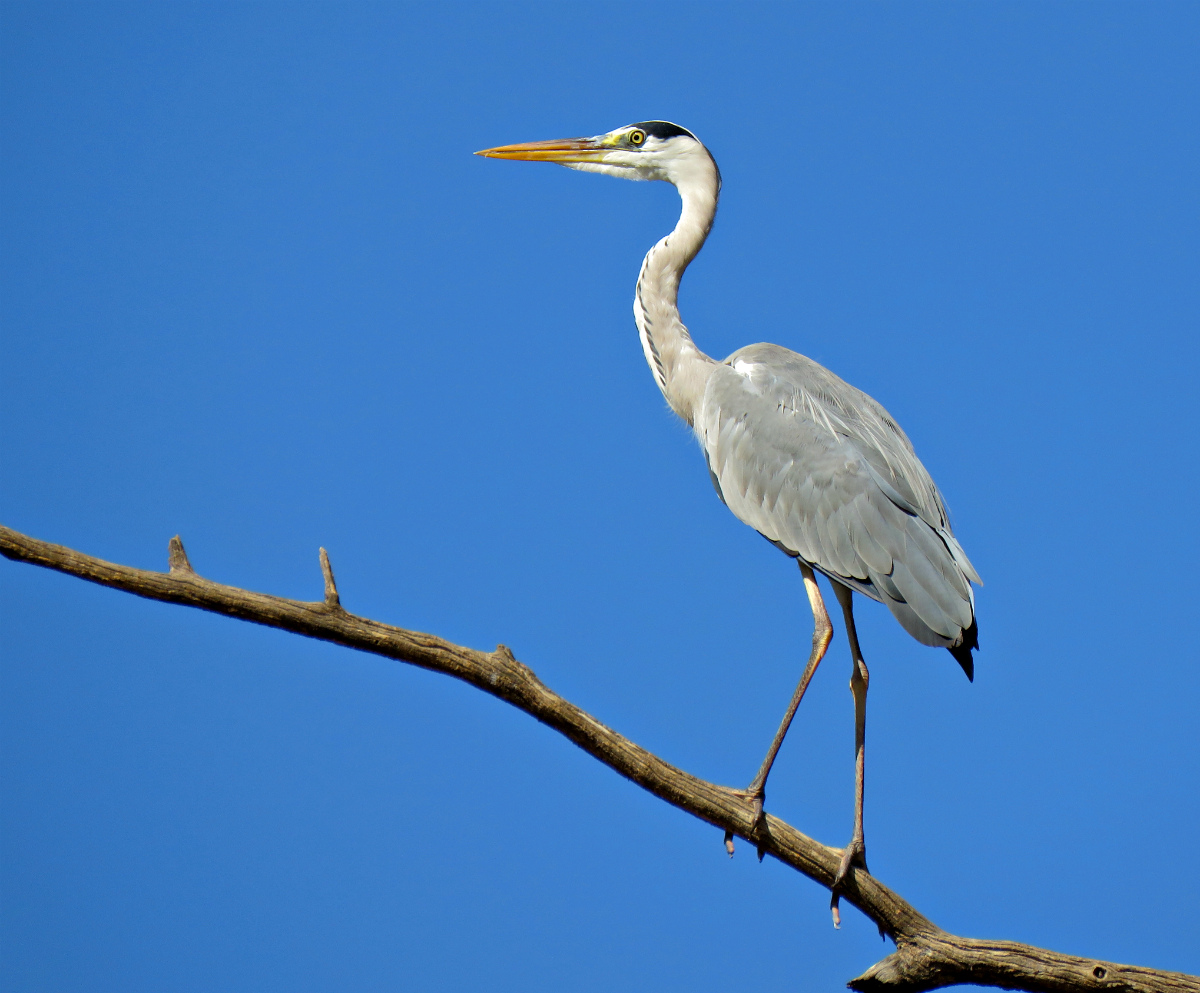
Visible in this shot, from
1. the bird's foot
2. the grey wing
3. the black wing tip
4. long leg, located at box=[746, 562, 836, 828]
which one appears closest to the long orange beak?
the grey wing

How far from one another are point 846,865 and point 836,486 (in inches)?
56.9

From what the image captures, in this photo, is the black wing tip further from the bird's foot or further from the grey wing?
the bird's foot

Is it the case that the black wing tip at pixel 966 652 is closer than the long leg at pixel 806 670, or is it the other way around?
the long leg at pixel 806 670

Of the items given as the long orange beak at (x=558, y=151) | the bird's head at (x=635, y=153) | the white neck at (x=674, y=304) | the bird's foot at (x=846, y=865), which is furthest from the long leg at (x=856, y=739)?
the long orange beak at (x=558, y=151)

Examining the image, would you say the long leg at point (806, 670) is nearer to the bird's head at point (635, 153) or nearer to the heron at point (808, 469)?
the heron at point (808, 469)

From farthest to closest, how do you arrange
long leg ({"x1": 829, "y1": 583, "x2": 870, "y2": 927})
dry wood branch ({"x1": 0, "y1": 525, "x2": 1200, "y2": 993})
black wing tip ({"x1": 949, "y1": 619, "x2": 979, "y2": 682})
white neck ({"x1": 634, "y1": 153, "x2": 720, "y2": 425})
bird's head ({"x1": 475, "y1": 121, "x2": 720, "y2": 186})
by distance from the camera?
bird's head ({"x1": 475, "y1": 121, "x2": 720, "y2": 186})
white neck ({"x1": 634, "y1": 153, "x2": 720, "y2": 425})
black wing tip ({"x1": 949, "y1": 619, "x2": 979, "y2": 682})
long leg ({"x1": 829, "y1": 583, "x2": 870, "y2": 927})
dry wood branch ({"x1": 0, "y1": 525, "x2": 1200, "y2": 993})

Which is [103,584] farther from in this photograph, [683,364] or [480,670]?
[683,364]

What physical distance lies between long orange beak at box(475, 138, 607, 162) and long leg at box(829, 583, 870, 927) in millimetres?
2510

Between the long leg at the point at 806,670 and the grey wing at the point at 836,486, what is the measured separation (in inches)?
3.9

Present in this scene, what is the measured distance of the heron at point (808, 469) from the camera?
399cm

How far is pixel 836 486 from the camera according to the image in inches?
171

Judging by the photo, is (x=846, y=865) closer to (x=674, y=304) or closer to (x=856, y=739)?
(x=856, y=739)

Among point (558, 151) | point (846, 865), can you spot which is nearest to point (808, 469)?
point (846, 865)

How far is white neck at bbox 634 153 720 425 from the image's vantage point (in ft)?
16.4
